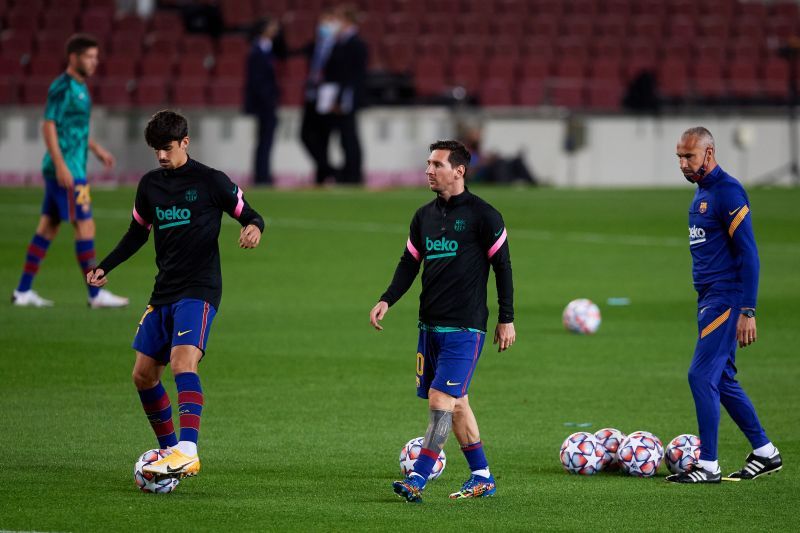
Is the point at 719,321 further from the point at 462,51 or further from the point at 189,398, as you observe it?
the point at 462,51

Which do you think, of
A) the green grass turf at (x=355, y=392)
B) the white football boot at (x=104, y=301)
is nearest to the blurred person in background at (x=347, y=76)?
the green grass turf at (x=355, y=392)

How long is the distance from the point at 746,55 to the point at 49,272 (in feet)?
80.3

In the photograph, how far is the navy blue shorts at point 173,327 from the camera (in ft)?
28.1

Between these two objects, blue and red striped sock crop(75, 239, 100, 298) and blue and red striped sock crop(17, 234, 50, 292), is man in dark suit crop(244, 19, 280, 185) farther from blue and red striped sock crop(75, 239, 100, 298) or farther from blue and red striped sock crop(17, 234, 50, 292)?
blue and red striped sock crop(75, 239, 100, 298)

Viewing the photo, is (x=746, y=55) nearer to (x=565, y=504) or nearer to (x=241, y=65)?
(x=241, y=65)

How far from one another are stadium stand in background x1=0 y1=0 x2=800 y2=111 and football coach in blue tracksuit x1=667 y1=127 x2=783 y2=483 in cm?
2388

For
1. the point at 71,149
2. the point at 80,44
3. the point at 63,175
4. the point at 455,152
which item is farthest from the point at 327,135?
the point at 455,152

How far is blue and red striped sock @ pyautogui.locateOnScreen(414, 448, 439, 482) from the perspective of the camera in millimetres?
8273

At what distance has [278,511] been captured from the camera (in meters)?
8.02

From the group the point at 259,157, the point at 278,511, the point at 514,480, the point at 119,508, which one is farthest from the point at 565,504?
the point at 259,157

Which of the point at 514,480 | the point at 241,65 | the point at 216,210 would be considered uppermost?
the point at 241,65

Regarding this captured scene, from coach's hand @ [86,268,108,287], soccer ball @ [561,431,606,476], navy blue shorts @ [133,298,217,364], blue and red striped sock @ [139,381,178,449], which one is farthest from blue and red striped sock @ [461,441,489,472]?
coach's hand @ [86,268,108,287]

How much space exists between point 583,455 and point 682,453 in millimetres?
607

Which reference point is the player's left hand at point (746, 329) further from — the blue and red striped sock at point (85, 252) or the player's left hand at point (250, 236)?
the blue and red striped sock at point (85, 252)
